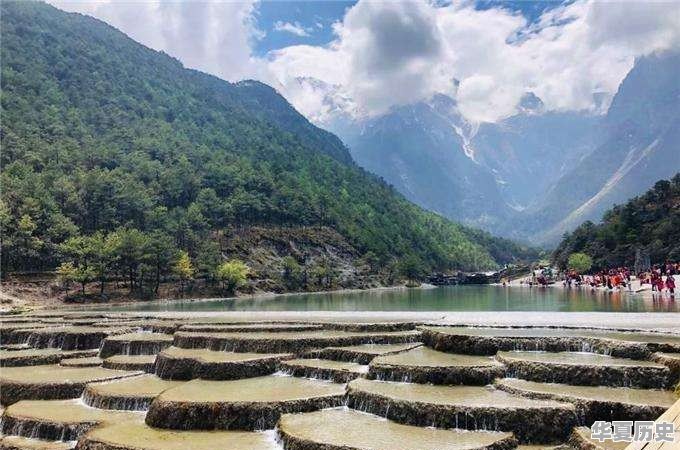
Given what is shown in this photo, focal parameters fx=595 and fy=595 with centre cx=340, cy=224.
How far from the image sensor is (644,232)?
124812 millimetres

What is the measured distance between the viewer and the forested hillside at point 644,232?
114 m

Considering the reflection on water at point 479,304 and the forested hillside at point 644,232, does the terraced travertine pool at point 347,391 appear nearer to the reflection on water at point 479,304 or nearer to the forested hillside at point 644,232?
the reflection on water at point 479,304

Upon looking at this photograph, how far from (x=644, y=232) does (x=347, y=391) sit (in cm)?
12110

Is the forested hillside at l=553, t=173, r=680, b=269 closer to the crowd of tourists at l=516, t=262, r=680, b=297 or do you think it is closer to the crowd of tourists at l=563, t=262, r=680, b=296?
the crowd of tourists at l=516, t=262, r=680, b=297

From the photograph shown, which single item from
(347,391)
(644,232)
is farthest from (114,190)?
(347,391)

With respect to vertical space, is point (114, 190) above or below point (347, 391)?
above

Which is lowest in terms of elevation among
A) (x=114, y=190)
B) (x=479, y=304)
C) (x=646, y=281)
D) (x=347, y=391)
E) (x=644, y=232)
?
(x=347, y=391)

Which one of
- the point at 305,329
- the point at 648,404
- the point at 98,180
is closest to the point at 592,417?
the point at 648,404

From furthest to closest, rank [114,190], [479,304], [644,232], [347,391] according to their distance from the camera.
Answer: [114,190] → [644,232] → [479,304] → [347,391]

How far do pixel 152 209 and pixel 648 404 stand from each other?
129869 millimetres

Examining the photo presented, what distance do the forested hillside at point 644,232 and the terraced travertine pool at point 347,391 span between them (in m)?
94.8

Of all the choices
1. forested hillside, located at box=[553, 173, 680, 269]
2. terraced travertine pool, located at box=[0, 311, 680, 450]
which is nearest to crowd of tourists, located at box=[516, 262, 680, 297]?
forested hillside, located at box=[553, 173, 680, 269]

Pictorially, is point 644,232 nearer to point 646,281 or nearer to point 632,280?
point 632,280

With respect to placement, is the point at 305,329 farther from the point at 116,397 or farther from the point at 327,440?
the point at 327,440
